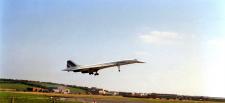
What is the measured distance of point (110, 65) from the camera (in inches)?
2351

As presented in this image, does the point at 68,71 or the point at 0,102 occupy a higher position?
the point at 68,71

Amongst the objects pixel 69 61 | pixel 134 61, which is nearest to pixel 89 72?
pixel 134 61

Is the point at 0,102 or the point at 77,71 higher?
the point at 77,71

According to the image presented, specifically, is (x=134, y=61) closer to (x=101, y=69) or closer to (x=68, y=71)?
(x=101, y=69)

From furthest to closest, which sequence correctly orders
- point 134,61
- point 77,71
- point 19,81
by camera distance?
point 19,81 → point 77,71 → point 134,61

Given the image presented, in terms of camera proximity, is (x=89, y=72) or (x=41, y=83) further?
(x=41, y=83)

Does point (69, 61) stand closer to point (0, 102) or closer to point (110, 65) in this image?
point (110, 65)

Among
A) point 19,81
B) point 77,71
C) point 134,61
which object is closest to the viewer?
point 134,61

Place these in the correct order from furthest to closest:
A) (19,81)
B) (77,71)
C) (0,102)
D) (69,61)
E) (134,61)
A: (19,81), (69,61), (77,71), (134,61), (0,102)

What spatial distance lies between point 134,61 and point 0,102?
71.1 ft

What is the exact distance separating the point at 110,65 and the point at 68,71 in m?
6.61

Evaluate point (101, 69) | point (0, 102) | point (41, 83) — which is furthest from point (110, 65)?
point (41, 83)

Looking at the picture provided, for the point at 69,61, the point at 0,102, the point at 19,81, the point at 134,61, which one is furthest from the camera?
the point at 19,81

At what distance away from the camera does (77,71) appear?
57.3 metres
